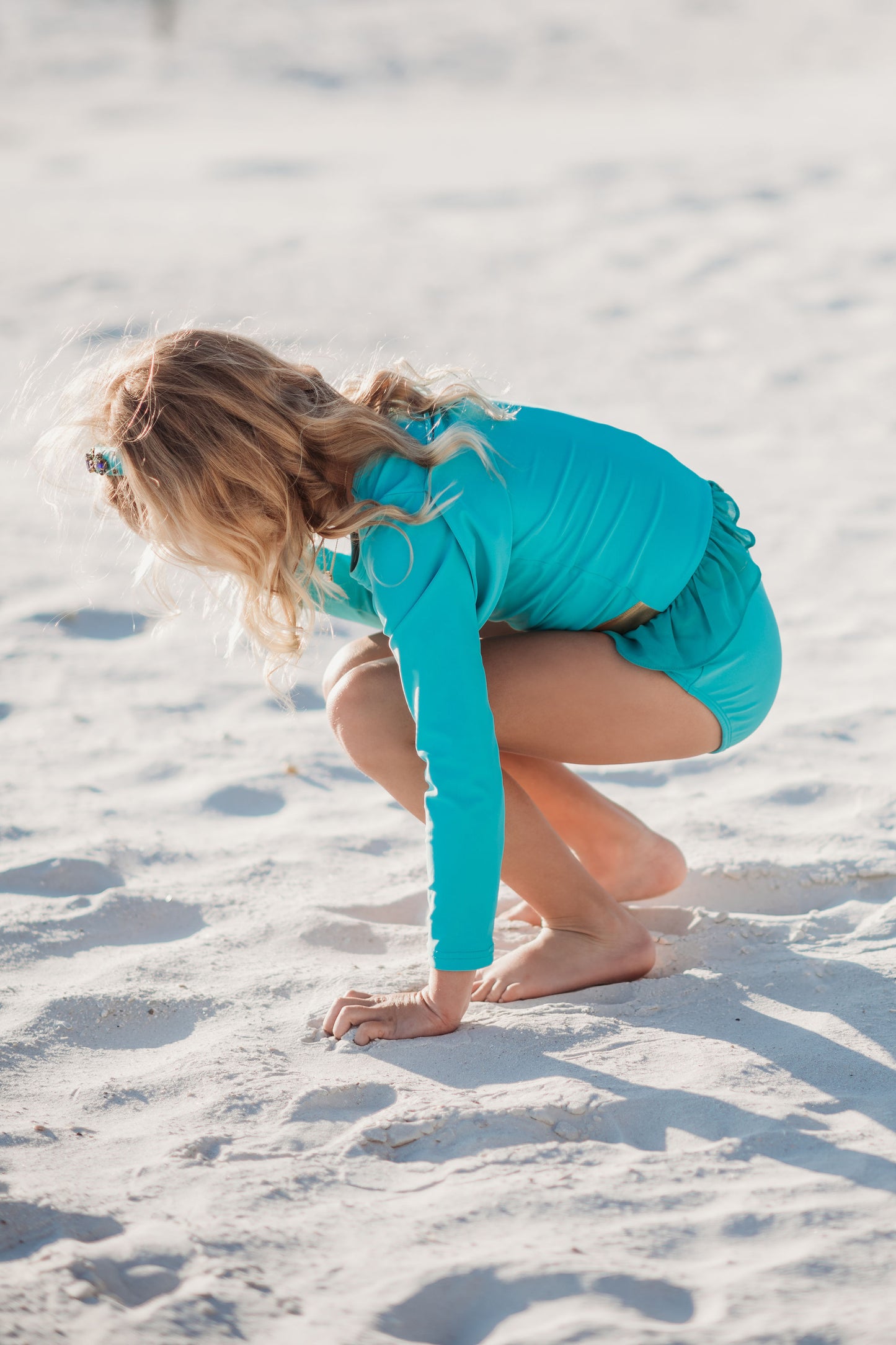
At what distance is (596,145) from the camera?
329 inches

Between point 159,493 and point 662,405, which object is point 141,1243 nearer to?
point 159,493

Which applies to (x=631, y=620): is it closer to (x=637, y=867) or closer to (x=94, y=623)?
(x=637, y=867)

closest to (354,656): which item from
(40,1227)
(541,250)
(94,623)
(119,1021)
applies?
(119,1021)

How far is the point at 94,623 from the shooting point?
3.59m

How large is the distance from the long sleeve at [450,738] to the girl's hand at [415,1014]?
60 mm

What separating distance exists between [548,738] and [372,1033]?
0.56 meters

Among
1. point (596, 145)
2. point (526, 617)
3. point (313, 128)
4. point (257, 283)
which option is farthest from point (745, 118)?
point (526, 617)

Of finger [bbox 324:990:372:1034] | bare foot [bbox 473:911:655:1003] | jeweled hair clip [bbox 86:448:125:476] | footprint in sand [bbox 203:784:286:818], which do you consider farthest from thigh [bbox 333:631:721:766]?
footprint in sand [bbox 203:784:286:818]

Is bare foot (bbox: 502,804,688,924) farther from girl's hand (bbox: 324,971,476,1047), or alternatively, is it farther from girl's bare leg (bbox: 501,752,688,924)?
girl's hand (bbox: 324,971,476,1047)

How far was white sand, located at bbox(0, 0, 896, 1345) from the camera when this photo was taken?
1366 mm

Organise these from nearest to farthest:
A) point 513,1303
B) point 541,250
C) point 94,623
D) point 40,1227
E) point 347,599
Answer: point 513,1303 → point 40,1227 → point 347,599 → point 94,623 → point 541,250

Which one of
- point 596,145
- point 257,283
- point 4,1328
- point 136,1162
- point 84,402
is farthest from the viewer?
point 596,145

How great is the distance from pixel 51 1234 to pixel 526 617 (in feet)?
3.80

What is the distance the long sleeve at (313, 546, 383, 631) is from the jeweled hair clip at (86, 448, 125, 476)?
18.3 inches
